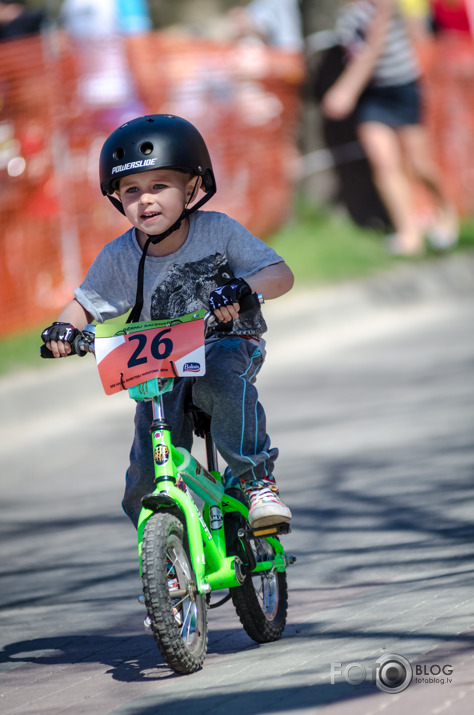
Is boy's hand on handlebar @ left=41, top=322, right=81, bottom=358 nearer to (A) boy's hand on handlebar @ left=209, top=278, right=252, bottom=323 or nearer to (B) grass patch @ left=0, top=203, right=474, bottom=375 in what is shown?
(A) boy's hand on handlebar @ left=209, top=278, right=252, bottom=323

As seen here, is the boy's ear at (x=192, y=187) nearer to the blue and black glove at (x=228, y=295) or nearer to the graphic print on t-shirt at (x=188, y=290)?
the graphic print on t-shirt at (x=188, y=290)

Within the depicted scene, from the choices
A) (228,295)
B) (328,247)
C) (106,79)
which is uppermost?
(106,79)

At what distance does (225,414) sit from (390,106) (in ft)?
29.0

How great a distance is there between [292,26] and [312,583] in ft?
35.2

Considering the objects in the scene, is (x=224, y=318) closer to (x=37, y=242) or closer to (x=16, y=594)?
(x=16, y=594)

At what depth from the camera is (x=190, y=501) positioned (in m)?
4.08

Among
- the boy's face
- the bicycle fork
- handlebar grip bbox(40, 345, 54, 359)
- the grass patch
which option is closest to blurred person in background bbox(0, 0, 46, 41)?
the grass patch

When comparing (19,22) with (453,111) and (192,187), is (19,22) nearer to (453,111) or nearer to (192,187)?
(453,111)

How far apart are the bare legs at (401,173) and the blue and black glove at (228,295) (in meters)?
8.70

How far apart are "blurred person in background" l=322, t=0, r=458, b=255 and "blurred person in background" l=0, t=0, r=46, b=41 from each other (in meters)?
3.07

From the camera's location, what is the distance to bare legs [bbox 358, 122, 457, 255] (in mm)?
12438

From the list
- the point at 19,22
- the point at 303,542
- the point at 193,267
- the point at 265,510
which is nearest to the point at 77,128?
the point at 19,22

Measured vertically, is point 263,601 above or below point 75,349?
below

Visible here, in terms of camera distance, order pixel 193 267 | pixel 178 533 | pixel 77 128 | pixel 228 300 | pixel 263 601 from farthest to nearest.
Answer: pixel 77 128 < pixel 263 601 < pixel 193 267 < pixel 178 533 < pixel 228 300
